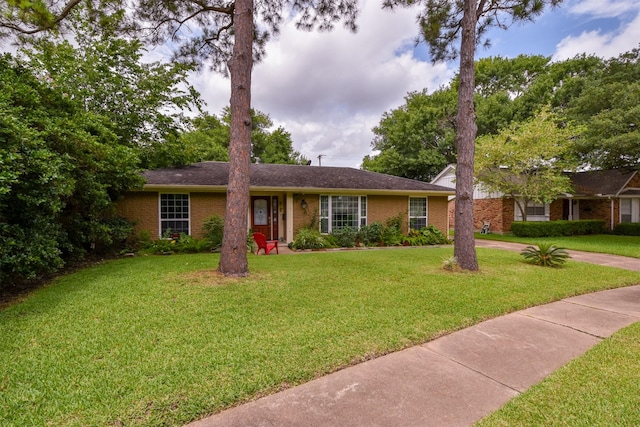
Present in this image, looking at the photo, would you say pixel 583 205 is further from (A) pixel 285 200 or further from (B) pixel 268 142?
(B) pixel 268 142

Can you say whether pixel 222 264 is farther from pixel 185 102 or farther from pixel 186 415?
pixel 185 102

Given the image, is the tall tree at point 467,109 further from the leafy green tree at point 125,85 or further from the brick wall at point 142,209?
the brick wall at point 142,209

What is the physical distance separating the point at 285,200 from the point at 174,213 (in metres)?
4.29

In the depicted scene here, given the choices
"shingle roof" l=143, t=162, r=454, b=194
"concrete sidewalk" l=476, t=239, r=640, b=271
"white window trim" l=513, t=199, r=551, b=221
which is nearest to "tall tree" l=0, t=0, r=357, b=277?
"shingle roof" l=143, t=162, r=454, b=194

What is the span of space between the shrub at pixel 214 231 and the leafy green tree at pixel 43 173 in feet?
10.6

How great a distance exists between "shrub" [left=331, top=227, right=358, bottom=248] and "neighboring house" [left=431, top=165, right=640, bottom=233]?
1111 centimetres

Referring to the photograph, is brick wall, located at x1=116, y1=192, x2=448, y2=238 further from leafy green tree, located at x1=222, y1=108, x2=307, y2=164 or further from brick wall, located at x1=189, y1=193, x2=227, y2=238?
leafy green tree, located at x1=222, y1=108, x2=307, y2=164

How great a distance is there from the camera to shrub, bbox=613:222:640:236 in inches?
691

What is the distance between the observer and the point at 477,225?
20609mm

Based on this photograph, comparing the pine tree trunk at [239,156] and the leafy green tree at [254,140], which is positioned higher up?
the leafy green tree at [254,140]

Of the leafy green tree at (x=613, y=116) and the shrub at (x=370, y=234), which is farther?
the leafy green tree at (x=613, y=116)

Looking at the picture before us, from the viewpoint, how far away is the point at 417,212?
1422cm

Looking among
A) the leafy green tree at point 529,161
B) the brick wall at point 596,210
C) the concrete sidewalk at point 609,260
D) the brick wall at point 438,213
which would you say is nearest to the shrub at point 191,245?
the brick wall at point 438,213

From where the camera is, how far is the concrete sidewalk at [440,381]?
2305 millimetres
